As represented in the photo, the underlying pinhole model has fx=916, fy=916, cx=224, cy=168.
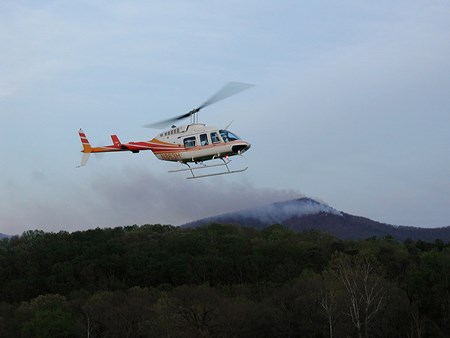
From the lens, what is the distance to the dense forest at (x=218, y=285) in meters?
98.3

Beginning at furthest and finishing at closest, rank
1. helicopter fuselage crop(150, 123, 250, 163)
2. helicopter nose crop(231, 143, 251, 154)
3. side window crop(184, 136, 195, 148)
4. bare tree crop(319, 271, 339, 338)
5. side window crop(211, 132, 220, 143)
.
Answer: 1. bare tree crop(319, 271, 339, 338)
2. side window crop(184, 136, 195, 148)
3. side window crop(211, 132, 220, 143)
4. helicopter fuselage crop(150, 123, 250, 163)
5. helicopter nose crop(231, 143, 251, 154)

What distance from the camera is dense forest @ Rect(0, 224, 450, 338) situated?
9831 centimetres

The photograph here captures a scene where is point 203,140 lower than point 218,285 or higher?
higher

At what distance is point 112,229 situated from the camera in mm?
166500

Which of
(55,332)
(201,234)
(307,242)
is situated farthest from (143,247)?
(55,332)

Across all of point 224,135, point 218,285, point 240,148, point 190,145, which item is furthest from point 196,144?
point 218,285

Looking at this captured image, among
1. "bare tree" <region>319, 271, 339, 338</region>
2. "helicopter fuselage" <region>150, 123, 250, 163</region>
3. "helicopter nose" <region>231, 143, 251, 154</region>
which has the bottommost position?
"bare tree" <region>319, 271, 339, 338</region>

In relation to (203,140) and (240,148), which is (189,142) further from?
(240,148)

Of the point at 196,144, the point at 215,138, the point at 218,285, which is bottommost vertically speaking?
the point at 218,285

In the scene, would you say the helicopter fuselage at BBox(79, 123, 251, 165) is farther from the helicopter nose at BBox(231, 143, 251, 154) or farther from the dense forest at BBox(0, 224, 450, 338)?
the dense forest at BBox(0, 224, 450, 338)

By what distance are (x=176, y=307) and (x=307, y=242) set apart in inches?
1959

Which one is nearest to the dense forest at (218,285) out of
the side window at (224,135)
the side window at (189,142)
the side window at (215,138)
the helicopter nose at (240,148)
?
the helicopter nose at (240,148)

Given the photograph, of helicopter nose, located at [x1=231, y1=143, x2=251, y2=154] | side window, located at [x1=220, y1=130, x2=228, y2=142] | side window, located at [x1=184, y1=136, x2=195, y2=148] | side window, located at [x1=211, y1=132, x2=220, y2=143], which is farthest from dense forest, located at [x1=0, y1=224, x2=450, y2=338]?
side window, located at [x1=184, y1=136, x2=195, y2=148]

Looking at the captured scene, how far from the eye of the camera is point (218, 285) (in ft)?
413
